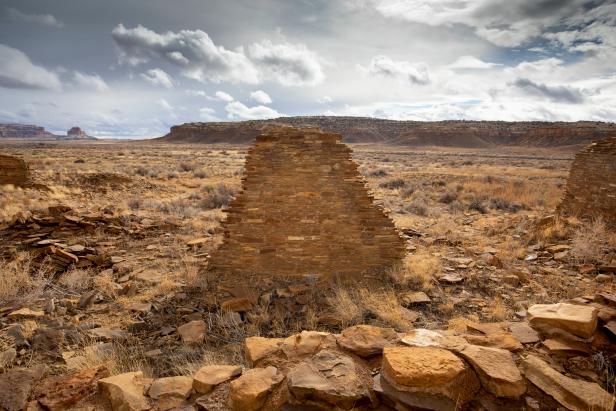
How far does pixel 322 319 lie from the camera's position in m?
4.99

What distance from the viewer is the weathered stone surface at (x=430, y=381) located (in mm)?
2221

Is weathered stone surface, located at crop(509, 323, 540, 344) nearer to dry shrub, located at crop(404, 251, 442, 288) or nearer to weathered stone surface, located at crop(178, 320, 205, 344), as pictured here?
dry shrub, located at crop(404, 251, 442, 288)

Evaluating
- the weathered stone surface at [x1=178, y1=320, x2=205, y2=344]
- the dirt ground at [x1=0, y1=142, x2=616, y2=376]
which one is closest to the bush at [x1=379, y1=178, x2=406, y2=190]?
the dirt ground at [x1=0, y1=142, x2=616, y2=376]

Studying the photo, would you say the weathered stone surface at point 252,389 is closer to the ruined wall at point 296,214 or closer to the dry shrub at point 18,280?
the ruined wall at point 296,214

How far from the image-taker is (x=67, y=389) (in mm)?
2596

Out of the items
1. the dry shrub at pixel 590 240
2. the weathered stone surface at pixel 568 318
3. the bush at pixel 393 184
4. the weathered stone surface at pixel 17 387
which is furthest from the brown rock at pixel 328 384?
the bush at pixel 393 184

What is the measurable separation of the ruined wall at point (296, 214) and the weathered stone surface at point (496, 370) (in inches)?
152

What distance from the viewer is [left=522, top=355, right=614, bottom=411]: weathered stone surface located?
7.02ft

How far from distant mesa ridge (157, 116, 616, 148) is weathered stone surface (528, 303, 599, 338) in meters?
65.4

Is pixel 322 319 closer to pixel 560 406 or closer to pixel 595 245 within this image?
pixel 560 406

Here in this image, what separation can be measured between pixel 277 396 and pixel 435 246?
24.6ft

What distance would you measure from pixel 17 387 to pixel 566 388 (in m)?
3.97

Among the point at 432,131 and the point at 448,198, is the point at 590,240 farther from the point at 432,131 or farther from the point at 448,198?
the point at 432,131

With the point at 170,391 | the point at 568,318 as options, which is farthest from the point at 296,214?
the point at 568,318
